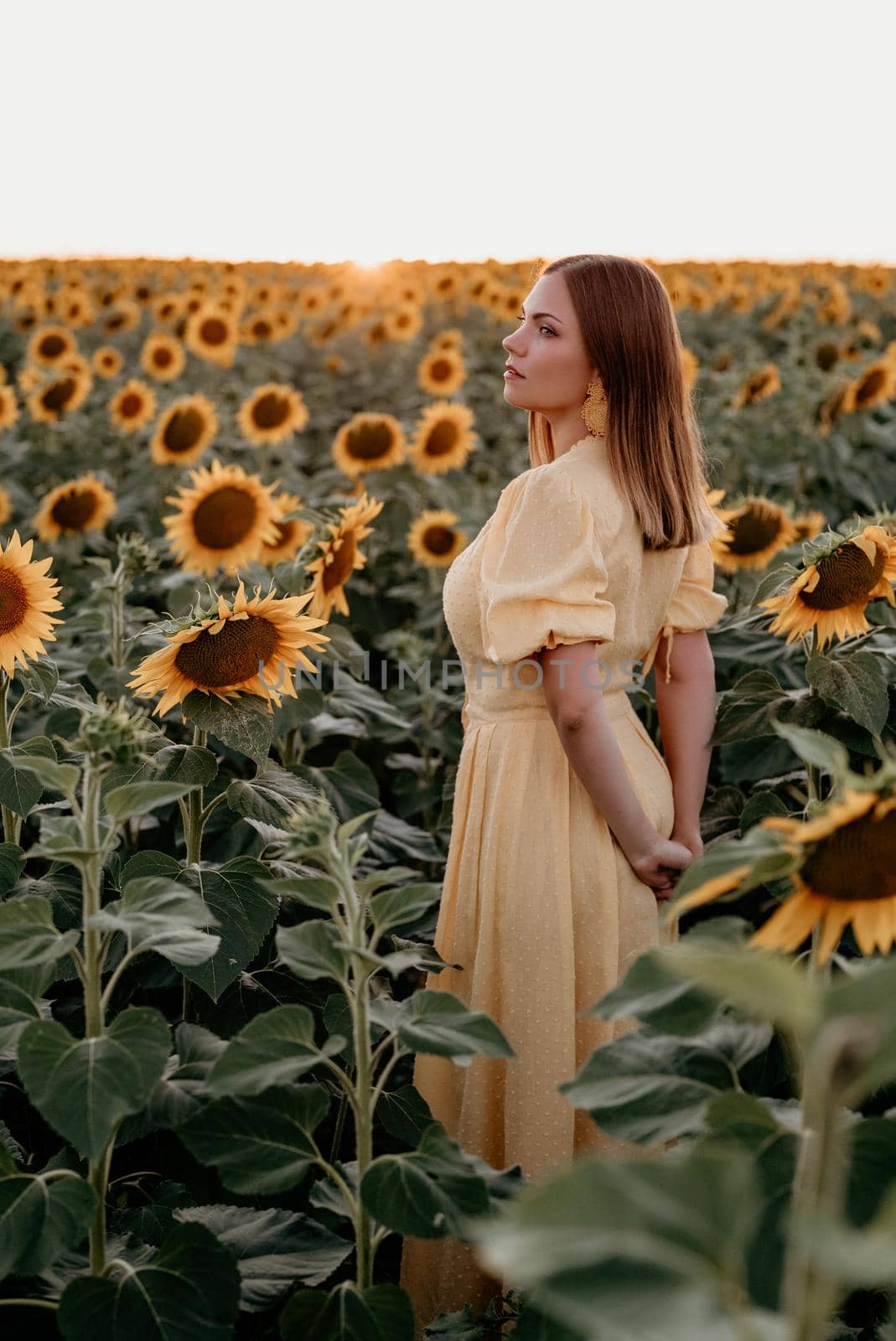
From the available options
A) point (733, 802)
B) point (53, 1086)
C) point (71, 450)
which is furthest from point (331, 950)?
point (71, 450)

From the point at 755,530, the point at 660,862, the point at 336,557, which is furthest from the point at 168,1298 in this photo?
the point at 755,530

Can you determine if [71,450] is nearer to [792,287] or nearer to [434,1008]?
[434,1008]

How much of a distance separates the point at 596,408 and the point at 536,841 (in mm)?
712

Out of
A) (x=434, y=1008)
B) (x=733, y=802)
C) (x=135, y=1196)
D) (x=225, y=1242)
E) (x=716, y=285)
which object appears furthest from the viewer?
(x=716, y=285)

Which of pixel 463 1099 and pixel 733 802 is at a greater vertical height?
pixel 733 802

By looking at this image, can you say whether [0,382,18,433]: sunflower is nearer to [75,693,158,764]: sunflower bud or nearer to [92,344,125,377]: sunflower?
[92,344,125,377]: sunflower

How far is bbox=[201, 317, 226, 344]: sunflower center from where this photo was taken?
8398mm

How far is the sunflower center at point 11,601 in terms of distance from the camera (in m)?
2.28

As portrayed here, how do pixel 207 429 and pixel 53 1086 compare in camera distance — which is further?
pixel 207 429

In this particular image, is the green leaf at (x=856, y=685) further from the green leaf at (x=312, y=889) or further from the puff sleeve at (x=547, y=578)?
the green leaf at (x=312, y=889)

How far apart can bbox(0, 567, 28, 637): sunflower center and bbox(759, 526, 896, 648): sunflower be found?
4.26 feet

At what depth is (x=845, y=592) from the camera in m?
2.26

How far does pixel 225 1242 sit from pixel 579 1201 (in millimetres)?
950

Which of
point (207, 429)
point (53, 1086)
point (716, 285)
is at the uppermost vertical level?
point (716, 285)
